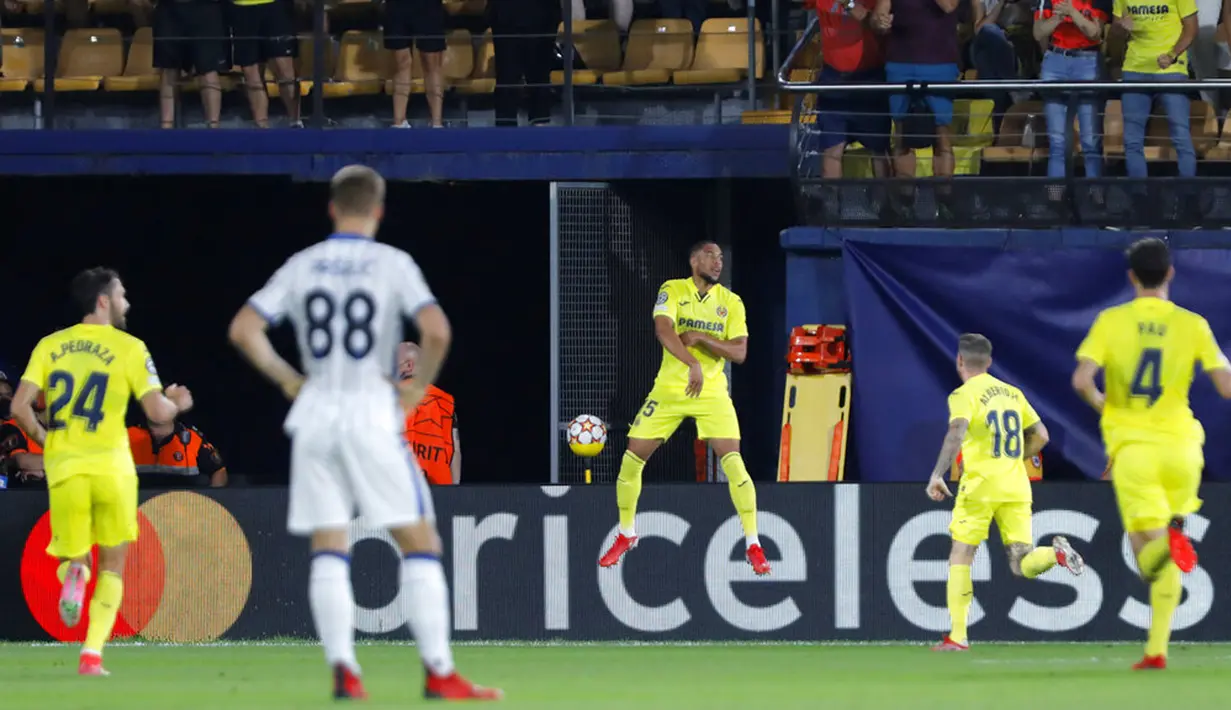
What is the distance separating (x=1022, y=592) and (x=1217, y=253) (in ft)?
9.94

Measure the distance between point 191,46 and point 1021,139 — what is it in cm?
726

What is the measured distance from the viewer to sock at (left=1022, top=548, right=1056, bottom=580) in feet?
38.9

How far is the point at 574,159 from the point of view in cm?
1678

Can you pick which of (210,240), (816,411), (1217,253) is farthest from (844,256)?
(210,240)

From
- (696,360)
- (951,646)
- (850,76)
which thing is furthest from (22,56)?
(951,646)

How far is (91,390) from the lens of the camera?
1008 cm

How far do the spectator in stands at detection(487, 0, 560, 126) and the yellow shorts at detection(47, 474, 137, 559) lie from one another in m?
7.96

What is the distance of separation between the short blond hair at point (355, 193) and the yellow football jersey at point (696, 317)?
675 cm

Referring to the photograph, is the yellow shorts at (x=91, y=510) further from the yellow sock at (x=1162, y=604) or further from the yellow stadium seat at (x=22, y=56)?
the yellow stadium seat at (x=22, y=56)

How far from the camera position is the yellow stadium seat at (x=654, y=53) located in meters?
17.7

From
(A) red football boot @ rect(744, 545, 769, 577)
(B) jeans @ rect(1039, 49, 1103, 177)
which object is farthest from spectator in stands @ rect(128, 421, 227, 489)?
(B) jeans @ rect(1039, 49, 1103, 177)

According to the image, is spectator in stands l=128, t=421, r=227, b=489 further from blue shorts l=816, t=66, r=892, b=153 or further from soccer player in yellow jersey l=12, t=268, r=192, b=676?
blue shorts l=816, t=66, r=892, b=153

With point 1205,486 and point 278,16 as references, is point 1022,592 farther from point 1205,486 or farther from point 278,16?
point 278,16

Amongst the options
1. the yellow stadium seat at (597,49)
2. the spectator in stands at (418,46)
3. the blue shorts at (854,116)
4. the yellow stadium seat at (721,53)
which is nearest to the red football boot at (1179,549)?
the blue shorts at (854,116)
